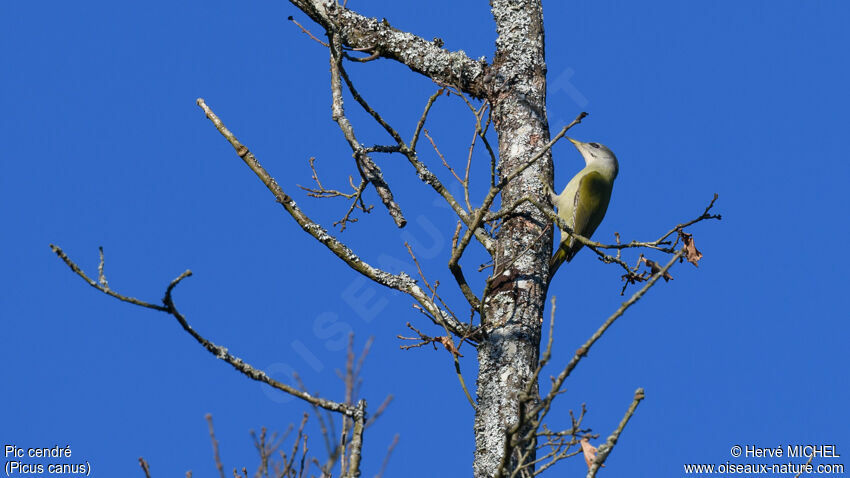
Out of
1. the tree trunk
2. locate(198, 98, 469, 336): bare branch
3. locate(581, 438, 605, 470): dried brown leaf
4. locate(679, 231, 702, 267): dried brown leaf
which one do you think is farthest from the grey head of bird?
locate(581, 438, 605, 470): dried brown leaf

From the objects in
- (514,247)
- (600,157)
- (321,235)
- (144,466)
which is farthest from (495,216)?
(600,157)

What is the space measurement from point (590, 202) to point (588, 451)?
133 inches

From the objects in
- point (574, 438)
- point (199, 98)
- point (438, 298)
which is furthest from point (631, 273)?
point (199, 98)

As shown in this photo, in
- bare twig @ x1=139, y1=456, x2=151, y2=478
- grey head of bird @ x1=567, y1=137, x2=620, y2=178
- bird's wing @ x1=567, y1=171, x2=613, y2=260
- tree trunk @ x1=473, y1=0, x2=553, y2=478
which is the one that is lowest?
bare twig @ x1=139, y1=456, x2=151, y2=478

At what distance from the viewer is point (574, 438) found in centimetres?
304

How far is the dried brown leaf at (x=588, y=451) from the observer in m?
2.85

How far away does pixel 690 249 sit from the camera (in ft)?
14.2

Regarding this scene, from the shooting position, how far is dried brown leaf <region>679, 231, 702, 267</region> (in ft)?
14.1

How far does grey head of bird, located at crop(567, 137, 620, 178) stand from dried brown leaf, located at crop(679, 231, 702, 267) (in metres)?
2.30

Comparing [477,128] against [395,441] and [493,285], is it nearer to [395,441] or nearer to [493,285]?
[493,285]

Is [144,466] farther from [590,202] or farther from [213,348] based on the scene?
[590,202]

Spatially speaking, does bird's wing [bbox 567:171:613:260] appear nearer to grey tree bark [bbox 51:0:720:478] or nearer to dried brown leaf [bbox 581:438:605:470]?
grey tree bark [bbox 51:0:720:478]

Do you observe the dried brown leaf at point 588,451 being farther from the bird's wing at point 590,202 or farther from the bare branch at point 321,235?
the bird's wing at point 590,202

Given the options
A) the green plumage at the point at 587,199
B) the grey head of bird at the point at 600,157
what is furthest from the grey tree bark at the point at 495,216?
the grey head of bird at the point at 600,157
